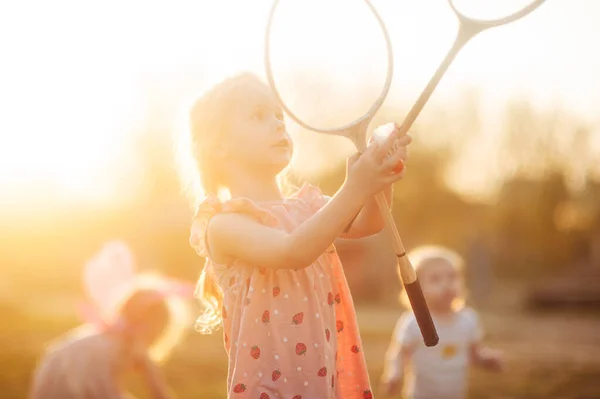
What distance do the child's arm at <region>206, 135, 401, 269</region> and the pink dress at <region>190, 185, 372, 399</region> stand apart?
0.14 meters

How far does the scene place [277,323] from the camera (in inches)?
113

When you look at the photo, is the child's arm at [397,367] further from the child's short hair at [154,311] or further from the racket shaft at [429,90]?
the racket shaft at [429,90]

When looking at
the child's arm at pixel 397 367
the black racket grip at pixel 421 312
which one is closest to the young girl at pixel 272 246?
the black racket grip at pixel 421 312

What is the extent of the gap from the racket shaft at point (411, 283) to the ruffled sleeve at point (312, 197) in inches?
16.3

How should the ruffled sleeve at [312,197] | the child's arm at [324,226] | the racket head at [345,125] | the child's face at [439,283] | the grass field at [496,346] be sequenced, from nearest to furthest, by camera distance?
the child's arm at [324,226] < the racket head at [345,125] < the ruffled sleeve at [312,197] < the child's face at [439,283] < the grass field at [496,346]

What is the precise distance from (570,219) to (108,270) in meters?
23.0

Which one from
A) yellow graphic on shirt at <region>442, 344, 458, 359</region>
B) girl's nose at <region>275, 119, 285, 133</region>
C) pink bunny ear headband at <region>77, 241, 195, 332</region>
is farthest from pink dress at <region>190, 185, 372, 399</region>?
yellow graphic on shirt at <region>442, 344, 458, 359</region>

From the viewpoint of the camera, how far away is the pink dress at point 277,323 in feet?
9.35

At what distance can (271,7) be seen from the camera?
2734 millimetres

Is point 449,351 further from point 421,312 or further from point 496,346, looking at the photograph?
point 496,346

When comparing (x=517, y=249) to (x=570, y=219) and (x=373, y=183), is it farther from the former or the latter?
(x=373, y=183)

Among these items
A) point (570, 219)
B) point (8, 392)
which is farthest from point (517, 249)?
point (8, 392)

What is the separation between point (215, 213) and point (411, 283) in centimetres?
71

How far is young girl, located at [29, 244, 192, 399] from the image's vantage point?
5.57 metres
